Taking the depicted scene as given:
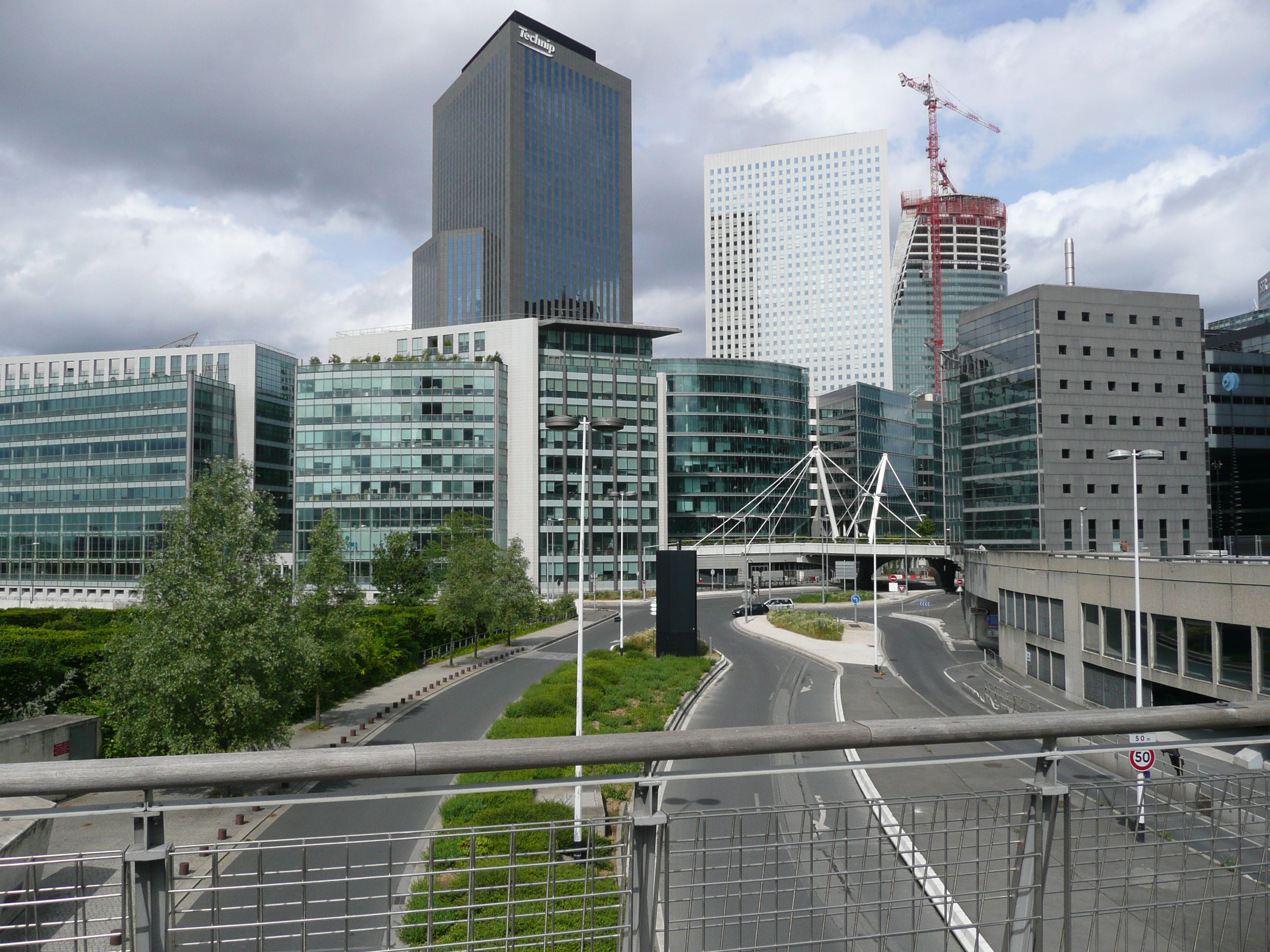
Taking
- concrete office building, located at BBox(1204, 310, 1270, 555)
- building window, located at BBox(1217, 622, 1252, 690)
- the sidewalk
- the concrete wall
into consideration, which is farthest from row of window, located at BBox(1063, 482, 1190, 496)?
the concrete wall

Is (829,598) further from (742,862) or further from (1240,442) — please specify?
(742,862)

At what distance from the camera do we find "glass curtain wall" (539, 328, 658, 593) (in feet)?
295

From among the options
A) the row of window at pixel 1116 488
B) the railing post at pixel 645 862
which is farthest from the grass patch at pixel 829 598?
the railing post at pixel 645 862

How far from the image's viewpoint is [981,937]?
13.7 ft

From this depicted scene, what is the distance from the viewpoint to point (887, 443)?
14212cm

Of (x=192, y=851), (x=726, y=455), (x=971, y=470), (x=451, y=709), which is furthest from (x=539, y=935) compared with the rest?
(x=726, y=455)

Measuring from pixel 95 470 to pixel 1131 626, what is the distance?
278 feet

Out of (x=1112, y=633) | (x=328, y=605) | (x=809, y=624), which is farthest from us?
(x=809, y=624)

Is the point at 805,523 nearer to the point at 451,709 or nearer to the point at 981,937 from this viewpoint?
the point at 451,709

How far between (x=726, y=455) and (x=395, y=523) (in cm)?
4495

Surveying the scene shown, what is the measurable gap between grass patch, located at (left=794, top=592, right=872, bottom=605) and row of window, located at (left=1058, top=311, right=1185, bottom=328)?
3076 centimetres

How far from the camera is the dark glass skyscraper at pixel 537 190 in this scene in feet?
490

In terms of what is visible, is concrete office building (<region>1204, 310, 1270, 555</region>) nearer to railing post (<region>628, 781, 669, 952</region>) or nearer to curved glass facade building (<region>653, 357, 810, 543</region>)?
curved glass facade building (<region>653, 357, 810, 543</region>)

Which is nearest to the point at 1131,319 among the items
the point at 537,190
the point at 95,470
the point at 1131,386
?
the point at 1131,386
